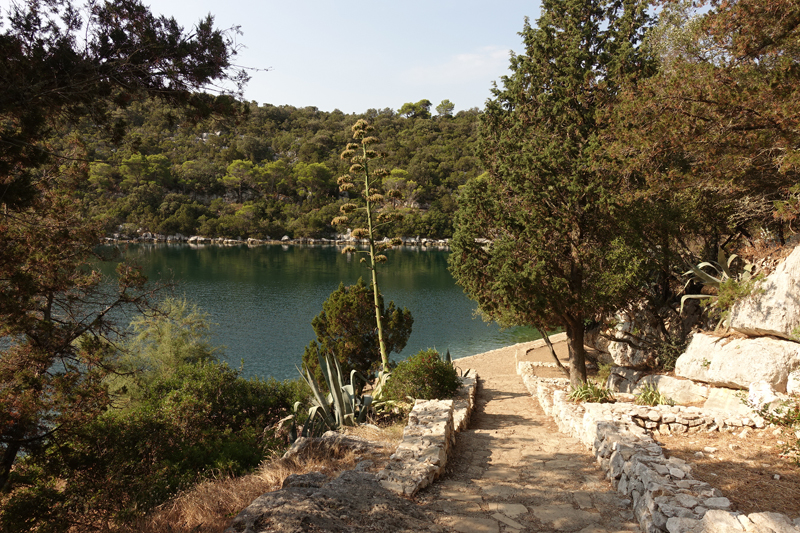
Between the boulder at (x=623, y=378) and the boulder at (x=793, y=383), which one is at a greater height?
the boulder at (x=793, y=383)

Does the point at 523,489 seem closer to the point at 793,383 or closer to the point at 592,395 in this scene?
the point at 793,383

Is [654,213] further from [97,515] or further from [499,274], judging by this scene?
[97,515]

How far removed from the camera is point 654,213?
920 centimetres

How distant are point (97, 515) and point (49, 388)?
160 centimetres

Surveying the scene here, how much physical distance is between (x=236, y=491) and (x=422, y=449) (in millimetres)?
1901

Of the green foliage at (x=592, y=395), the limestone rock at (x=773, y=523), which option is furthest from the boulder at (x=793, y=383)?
the limestone rock at (x=773, y=523)

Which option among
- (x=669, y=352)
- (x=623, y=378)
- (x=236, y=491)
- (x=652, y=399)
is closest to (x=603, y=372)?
(x=623, y=378)

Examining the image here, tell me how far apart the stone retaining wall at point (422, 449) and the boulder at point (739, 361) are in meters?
3.88

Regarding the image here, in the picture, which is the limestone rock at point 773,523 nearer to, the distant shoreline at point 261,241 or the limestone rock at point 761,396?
the limestone rock at point 761,396

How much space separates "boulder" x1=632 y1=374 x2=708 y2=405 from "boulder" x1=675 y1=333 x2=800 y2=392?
14 centimetres

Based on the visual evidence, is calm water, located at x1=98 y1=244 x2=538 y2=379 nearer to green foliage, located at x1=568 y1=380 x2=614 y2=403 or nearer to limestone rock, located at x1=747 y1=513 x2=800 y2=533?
green foliage, located at x1=568 y1=380 x2=614 y2=403

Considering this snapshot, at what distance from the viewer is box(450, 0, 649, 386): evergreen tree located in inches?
364

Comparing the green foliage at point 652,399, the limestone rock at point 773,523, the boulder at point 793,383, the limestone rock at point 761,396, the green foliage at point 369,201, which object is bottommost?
the green foliage at point 652,399

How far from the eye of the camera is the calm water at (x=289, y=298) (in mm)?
21312
